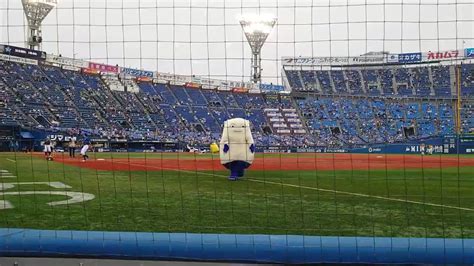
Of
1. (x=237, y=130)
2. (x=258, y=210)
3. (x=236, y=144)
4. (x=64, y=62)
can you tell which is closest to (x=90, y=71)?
(x=64, y=62)

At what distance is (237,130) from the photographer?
35.9 ft

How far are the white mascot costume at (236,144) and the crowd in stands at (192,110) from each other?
1397 cm

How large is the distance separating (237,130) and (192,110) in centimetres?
1842

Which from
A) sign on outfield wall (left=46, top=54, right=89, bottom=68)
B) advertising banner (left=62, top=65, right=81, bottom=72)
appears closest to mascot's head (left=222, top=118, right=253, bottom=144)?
sign on outfield wall (left=46, top=54, right=89, bottom=68)

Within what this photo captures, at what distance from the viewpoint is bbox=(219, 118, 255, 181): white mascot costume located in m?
10.9

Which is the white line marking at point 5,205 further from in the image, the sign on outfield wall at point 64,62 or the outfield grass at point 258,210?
the sign on outfield wall at point 64,62

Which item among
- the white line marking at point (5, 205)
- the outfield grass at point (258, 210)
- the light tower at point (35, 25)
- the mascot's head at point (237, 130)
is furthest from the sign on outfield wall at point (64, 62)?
the white line marking at point (5, 205)

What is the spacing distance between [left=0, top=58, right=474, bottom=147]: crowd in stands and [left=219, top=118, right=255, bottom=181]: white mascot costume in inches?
550

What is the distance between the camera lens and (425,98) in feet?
99.2

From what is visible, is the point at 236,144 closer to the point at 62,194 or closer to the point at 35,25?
Answer: the point at 62,194

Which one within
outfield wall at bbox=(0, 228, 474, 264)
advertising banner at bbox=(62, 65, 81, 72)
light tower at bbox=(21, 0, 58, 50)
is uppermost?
advertising banner at bbox=(62, 65, 81, 72)

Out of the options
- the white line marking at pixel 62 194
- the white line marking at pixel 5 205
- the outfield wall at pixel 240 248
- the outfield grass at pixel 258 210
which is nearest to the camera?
the outfield wall at pixel 240 248

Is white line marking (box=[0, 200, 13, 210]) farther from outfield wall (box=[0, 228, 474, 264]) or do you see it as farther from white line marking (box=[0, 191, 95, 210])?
outfield wall (box=[0, 228, 474, 264])

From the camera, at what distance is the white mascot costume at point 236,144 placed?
1089 cm
